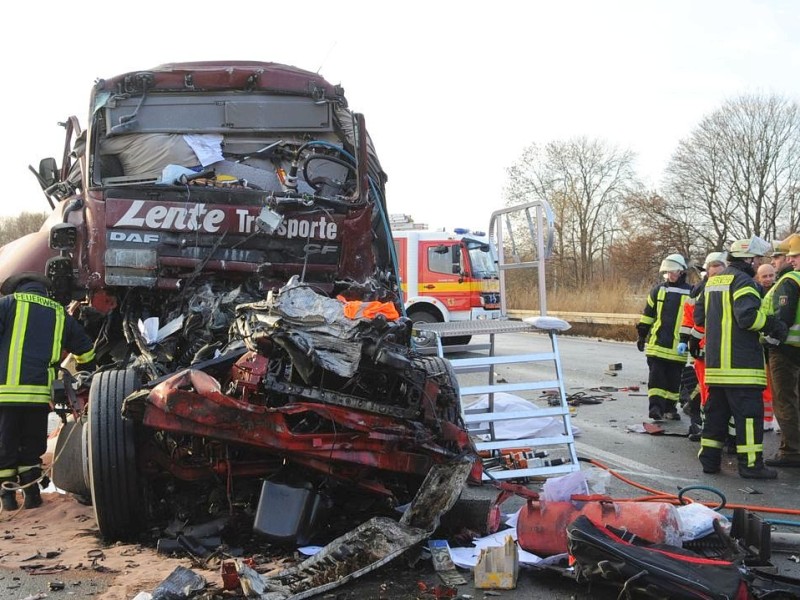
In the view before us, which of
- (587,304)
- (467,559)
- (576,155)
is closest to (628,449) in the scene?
(467,559)

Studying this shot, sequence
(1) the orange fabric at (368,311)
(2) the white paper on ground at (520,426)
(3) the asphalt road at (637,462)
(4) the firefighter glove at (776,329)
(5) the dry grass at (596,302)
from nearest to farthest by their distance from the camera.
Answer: (3) the asphalt road at (637,462) < (1) the orange fabric at (368,311) < (4) the firefighter glove at (776,329) < (2) the white paper on ground at (520,426) < (5) the dry grass at (596,302)

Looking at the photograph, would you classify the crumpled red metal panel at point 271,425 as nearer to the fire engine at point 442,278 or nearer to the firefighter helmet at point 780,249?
the firefighter helmet at point 780,249

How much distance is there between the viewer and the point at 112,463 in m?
3.97

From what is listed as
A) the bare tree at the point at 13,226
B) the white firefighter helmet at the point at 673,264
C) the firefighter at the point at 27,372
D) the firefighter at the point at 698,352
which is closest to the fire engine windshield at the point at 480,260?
the white firefighter helmet at the point at 673,264

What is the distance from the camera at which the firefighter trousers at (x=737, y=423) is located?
5.45 meters

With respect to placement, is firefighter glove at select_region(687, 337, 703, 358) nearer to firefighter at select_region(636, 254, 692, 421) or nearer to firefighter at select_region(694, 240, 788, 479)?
firefighter at select_region(636, 254, 692, 421)

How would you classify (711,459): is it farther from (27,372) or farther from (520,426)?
(27,372)

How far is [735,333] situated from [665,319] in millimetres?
2068

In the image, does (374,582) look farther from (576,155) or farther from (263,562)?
(576,155)

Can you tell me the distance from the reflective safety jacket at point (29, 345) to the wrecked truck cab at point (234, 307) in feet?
0.67

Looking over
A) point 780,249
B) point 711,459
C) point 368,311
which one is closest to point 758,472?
point 711,459

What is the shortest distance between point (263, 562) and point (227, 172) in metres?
2.90

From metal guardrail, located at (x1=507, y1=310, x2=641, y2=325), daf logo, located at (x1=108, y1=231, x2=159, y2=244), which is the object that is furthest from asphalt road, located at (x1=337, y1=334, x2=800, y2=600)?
metal guardrail, located at (x1=507, y1=310, x2=641, y2=325)

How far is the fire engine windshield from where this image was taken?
15.1 m
